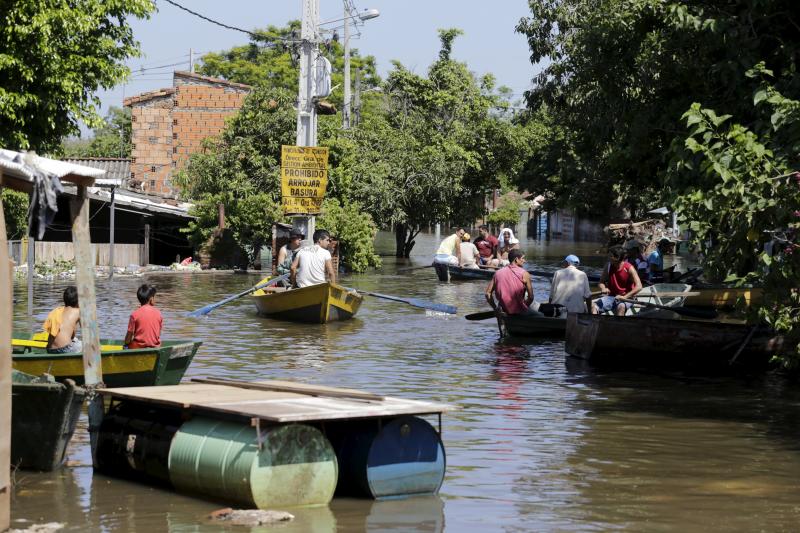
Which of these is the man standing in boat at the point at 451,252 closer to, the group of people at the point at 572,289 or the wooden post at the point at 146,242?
the wooden post at the point at 146,242

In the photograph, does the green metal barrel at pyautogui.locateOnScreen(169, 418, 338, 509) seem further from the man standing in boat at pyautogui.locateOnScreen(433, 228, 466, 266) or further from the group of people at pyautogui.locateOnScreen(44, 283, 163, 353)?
the man standing in boat at pyautogui.locateOnScreen(433, 228, 466, 266)

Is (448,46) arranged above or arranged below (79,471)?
above

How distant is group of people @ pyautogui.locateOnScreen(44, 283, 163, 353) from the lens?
1305cm

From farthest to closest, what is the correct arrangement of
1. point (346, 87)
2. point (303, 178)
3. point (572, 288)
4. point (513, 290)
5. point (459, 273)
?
point (346, 87) < point (459, 273) < point (303, 178) < point (513, 290) < point (572, 288)

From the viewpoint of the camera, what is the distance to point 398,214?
46781 millimetres

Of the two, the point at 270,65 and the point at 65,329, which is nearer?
the point at 65,329

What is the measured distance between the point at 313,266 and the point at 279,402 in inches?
569

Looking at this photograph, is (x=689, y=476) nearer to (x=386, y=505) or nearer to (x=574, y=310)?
(x=386, y=505)

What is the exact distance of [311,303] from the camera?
23.7 meters

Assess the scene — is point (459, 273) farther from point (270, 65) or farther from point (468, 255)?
point (270, 65)

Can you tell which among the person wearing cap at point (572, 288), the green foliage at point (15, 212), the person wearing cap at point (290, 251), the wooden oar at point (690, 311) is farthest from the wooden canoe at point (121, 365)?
the green foliage at point (15, 212)

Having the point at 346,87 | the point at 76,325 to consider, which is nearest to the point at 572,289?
the point at 76,325

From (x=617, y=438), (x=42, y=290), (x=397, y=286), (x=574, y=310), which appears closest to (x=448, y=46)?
(x=397, y=286)

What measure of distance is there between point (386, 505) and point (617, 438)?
3868mm
